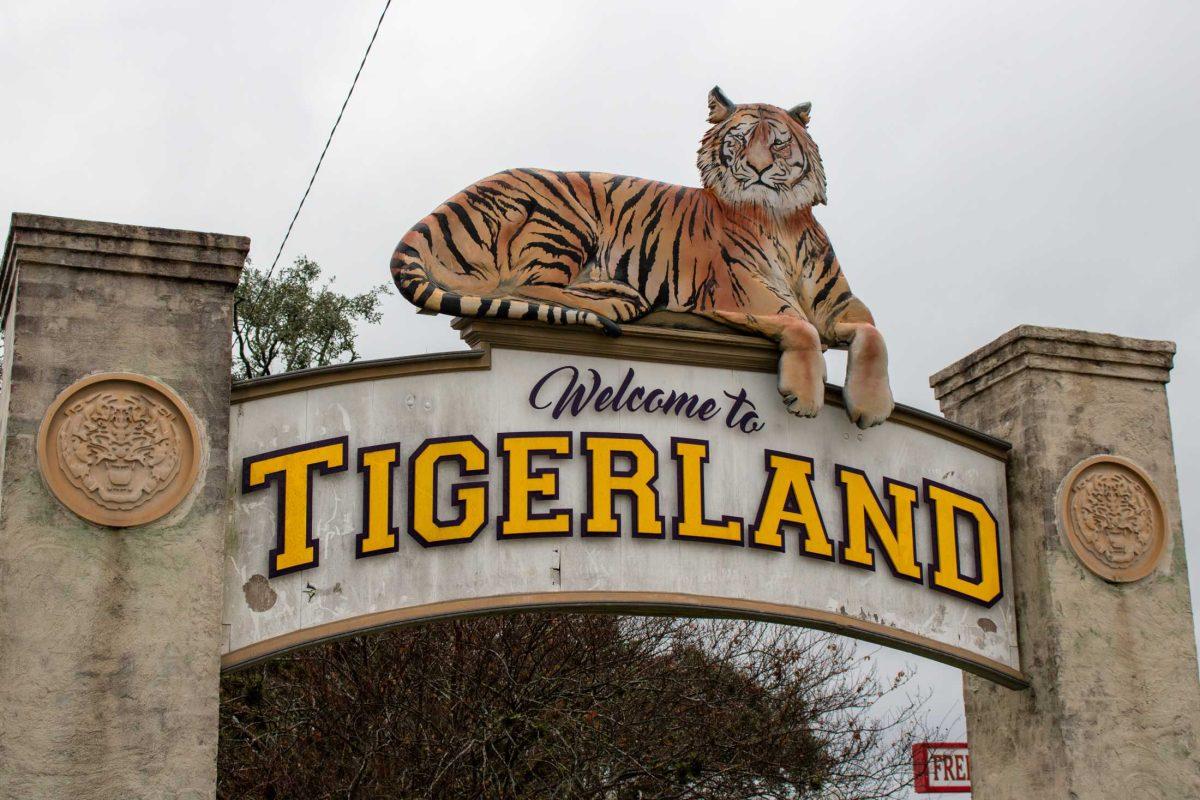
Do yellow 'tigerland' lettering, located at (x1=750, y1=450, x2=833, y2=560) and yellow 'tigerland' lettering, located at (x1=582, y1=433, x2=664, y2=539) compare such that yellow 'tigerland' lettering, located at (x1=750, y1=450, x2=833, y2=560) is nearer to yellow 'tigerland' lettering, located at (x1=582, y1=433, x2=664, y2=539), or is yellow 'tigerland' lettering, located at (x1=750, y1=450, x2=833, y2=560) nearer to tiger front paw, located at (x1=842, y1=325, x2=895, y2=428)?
tiger front paw, located at (x1=842, y1=325, x2=895, y2=428)

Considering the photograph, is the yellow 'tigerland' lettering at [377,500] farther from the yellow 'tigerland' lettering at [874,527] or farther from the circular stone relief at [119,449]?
the yellow 'tigerland' lettering at [874,527]

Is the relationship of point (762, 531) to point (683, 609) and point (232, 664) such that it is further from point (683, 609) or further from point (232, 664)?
point (232, 664)

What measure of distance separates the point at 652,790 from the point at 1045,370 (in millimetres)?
6553

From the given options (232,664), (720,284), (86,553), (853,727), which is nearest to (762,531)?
(720,284)

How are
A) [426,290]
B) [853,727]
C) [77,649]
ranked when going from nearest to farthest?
1. [77,649]
2. [426,290]
3. [853,727]

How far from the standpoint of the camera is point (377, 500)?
9.16m

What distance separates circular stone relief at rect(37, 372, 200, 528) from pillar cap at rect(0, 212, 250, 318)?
60cm

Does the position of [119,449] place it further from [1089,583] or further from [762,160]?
[1089,583]

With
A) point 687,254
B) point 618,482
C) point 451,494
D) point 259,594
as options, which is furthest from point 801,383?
point 259,594

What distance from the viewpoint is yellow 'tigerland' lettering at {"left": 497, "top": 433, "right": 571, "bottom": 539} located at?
942 centimetres

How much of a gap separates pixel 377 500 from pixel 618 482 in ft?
4.70

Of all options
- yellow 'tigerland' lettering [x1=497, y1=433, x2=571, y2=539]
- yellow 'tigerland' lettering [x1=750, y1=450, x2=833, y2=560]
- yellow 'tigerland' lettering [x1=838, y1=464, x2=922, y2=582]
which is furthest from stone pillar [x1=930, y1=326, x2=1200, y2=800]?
yellow 'tigerland' lettering [x1=497, y1=433, x2=571, y2=539]

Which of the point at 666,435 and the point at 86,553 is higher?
the point at 666,435

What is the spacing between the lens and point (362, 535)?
909 cm
